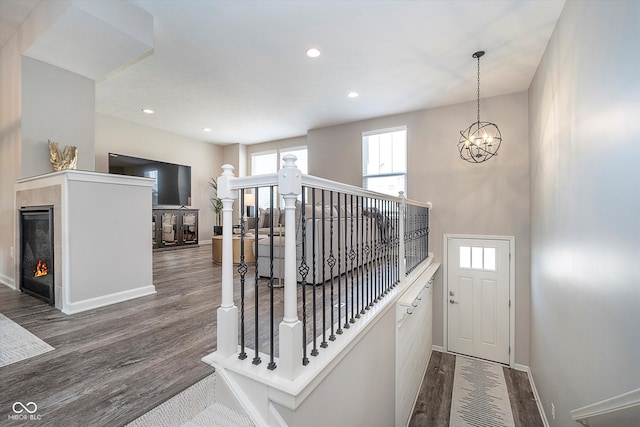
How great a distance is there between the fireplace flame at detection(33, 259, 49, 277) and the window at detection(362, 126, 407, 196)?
477cm

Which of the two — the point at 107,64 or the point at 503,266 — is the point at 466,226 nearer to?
the point at 503,266

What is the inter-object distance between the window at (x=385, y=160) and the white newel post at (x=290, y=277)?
4343 millimetres

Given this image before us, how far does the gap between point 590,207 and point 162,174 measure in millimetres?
7154

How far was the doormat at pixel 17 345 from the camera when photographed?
63.2 inches

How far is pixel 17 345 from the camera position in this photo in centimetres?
173

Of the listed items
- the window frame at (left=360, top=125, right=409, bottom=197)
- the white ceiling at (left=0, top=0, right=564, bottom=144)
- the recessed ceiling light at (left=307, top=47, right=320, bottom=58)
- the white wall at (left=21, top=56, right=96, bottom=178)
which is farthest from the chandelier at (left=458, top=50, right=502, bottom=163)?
the white wall at (left=21, top=56, right=96, bottom=178)

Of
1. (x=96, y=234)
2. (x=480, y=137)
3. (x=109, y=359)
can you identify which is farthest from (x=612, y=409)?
(x=480, y=137)

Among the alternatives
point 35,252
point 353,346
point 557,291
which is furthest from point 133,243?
point 557,291

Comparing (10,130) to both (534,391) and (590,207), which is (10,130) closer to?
(590,207)

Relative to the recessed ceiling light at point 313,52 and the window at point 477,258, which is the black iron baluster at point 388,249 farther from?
Result: the window at point 477,258

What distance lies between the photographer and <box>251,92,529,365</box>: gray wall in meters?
4.27

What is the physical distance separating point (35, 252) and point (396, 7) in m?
4.30

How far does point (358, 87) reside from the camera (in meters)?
4.16

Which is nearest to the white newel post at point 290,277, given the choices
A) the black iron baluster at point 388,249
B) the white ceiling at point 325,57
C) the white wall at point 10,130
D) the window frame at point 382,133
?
the black iron baluster at point 388,249
